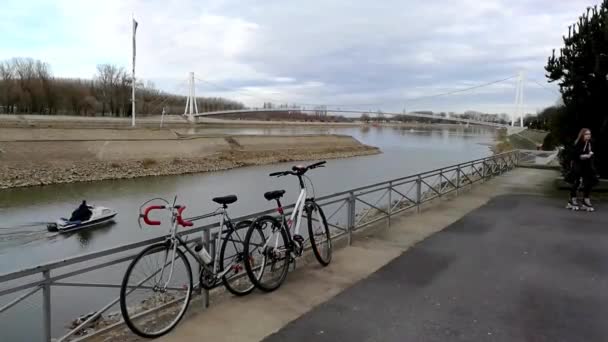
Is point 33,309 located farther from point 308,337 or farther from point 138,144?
point 138,144

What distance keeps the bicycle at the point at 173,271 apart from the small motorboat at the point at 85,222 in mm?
12292

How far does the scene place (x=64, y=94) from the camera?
7919 cm

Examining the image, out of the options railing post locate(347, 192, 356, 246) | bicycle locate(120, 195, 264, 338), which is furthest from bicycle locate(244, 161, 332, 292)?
railing post locate(347, 192, 356, 246)

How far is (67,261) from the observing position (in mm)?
3068

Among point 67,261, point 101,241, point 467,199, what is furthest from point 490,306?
point 101,241

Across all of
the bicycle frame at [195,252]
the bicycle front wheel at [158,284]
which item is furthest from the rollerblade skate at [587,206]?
the bicycle front wheel at [158,284]

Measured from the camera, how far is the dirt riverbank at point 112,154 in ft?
89.7

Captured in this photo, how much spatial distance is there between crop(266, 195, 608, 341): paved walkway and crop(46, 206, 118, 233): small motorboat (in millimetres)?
12652

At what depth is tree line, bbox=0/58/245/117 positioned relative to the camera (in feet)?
236

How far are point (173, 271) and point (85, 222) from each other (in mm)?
13162

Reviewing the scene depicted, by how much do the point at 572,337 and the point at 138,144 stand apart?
35526mm

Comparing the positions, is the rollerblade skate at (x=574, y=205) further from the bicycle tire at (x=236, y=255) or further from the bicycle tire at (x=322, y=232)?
the bicycle tire at (x=236, y=255)

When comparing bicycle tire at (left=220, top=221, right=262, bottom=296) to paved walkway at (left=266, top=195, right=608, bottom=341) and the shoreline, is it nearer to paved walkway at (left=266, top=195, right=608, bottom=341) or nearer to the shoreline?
paved walkway at (left=266, top=195, right=608, bottom=341)

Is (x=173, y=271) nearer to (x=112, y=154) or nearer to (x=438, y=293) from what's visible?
(x=438, y=293)
